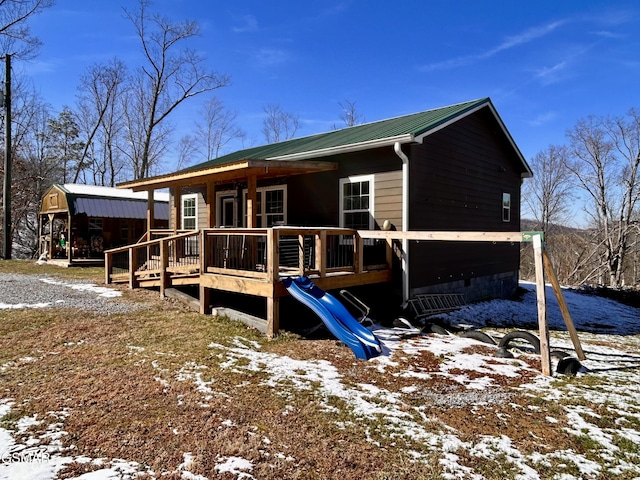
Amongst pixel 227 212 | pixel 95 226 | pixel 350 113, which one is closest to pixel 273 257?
pixel 227 212

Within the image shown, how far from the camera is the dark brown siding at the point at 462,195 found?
9.07 meters

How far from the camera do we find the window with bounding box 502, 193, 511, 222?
1250 centimetres

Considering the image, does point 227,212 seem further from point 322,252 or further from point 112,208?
point 112,208

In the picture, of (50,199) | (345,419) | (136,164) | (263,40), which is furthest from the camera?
(136,164)

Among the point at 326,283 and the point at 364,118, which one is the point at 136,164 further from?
the point at 326,283

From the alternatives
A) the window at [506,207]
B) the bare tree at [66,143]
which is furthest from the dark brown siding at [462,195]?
the bare tree at [66,143]

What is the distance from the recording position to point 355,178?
9477mm

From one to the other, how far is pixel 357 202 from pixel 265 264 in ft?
9.71

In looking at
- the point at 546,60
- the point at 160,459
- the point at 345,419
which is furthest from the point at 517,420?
the point at 546,60

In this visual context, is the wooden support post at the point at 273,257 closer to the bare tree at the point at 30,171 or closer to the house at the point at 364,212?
the house at the point at 364,212

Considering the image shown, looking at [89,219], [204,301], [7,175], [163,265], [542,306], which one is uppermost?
[7,175]

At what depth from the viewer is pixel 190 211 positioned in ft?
46.7

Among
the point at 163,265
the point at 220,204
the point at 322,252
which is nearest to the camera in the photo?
the point at 322,252

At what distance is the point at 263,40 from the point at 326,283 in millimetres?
16564
